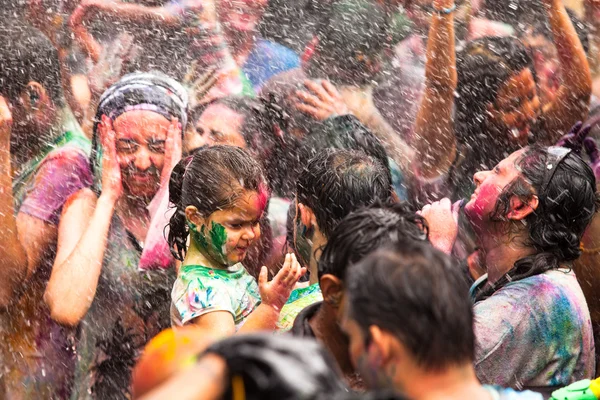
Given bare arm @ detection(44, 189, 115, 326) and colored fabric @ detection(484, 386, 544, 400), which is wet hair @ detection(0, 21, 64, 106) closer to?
bare arm @ detection(44, 189, 115, 326)

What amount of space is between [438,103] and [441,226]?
139cm

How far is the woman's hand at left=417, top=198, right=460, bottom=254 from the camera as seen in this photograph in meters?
4.48

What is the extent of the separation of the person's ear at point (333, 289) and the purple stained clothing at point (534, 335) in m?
0.89

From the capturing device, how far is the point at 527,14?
6.04 meters

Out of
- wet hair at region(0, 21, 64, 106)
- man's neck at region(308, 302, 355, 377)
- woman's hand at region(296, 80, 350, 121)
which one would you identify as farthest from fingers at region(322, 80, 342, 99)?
man's neck at region(308, 302, 355, 377)

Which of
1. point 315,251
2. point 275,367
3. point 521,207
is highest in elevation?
point 275,367

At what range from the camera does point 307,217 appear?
3.43 meters

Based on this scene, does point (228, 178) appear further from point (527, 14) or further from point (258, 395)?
point (527, 14)

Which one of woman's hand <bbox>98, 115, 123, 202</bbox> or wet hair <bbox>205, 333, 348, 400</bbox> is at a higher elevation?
wet hair <bbox>205, 333, 348, 400</bbox>

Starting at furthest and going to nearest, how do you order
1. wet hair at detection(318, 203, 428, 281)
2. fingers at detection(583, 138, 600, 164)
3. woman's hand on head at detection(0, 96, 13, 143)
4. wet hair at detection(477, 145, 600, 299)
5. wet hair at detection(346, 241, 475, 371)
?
fingers at detection(583, 138, 600, 164) < woman's hand on head at detection(0, 96, 13, 143) < wet hair at detection(477, 145, 600, 299) < wet hair at detection(318, 203, 428, 281) < wet hair at detection(346, 241, 475, 371)

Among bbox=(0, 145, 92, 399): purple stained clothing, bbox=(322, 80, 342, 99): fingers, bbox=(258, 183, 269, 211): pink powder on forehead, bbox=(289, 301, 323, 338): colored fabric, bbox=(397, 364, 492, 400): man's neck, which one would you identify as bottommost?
bbox=(0, 145, 92, 399): purple stained clothing

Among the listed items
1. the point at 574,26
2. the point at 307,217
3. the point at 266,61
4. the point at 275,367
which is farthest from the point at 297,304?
the point at 574,26

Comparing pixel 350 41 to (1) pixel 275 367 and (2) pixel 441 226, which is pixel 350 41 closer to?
(2) pixel 441 226

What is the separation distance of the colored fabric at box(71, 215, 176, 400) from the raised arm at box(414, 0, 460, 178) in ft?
5.88
